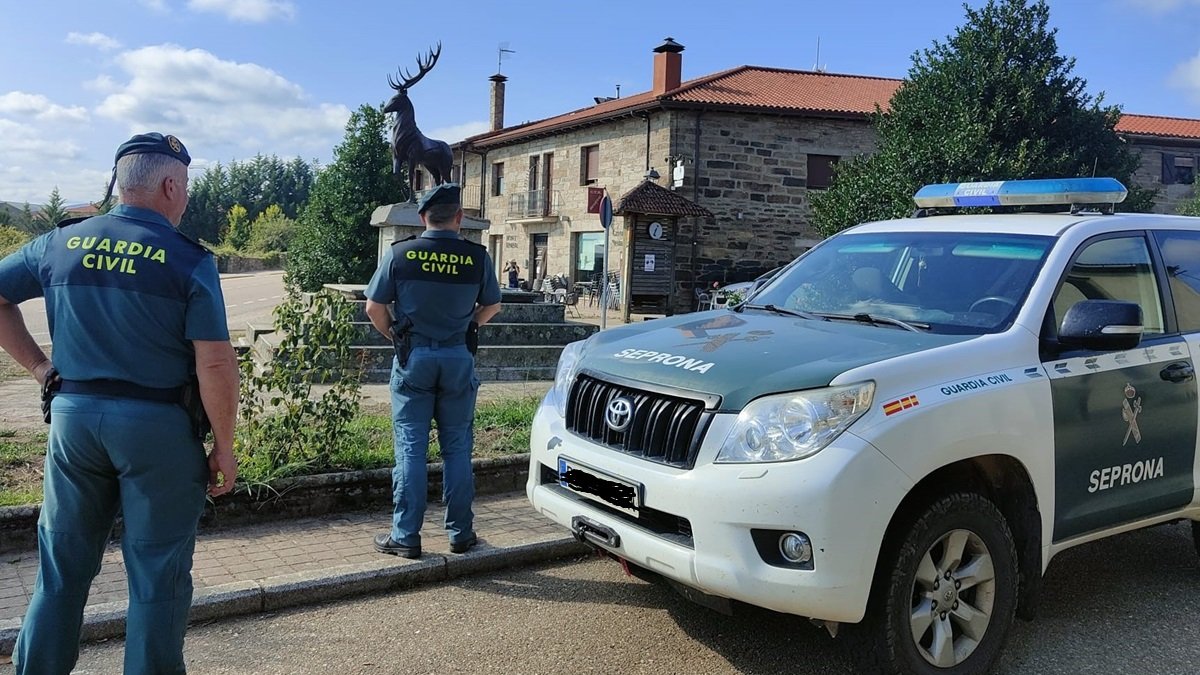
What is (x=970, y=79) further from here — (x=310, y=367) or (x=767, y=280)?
(x=310, y=367)

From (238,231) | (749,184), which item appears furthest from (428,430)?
(238,231)

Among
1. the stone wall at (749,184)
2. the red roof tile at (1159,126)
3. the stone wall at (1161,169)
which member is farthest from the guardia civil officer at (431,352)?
the stone wall at (1161,169)

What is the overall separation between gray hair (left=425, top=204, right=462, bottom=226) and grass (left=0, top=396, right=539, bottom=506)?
1.84 metres

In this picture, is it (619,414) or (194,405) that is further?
(619,414)

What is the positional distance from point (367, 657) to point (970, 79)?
51.2 feet

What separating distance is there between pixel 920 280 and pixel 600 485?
6.24ft

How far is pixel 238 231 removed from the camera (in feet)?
230

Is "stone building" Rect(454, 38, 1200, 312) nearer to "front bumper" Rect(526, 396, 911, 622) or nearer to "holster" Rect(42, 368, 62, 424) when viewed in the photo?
"front bumper" Rect(526, 396, 911, 622)

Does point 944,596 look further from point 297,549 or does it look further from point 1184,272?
point 297,549

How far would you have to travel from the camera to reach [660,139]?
85.7 feet

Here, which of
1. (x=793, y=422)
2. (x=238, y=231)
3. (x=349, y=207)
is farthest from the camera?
(x=238, y=231)

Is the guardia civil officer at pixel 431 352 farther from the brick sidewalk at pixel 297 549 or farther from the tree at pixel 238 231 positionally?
the tree at pixel 238 231

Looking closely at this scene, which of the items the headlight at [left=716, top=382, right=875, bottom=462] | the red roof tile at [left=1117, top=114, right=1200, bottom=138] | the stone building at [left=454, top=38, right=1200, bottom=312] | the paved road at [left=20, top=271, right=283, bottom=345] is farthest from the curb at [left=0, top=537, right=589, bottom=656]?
the red roof tile at [left=1117, top=114, right=1200, bottom=138]

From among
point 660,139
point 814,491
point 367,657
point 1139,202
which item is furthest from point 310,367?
point 660,139
